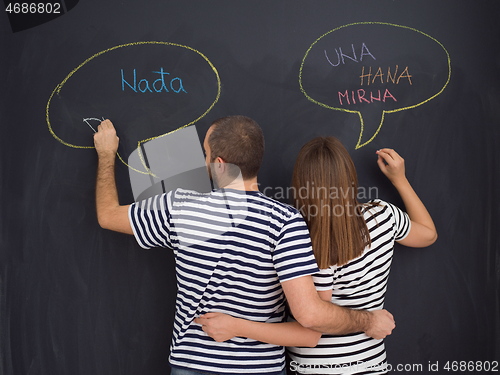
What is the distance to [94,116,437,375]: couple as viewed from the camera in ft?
4.28

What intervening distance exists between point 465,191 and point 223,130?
3.16 feet

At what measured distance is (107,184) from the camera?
1.60 meters

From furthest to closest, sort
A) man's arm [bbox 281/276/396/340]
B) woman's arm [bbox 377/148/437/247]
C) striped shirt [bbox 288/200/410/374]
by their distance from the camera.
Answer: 1. woman's arm [bbox 377/148/437/247]
2. striped shirt [bbox 288/200/410/374]
3. man's arm [bbox 281/276/396/340]

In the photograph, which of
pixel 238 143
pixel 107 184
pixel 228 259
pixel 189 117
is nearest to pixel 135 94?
pixel 189 117

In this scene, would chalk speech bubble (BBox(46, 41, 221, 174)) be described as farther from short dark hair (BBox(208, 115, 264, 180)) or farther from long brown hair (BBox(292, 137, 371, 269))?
long brown hair (BBox(292, 137, 371, 269))

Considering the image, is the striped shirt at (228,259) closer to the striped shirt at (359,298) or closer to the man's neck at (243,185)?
the man's neck at (243,185)

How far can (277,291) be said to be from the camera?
1.40m

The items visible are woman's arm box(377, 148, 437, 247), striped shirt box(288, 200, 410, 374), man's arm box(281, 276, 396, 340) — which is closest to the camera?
man's arm box(281, 276, 396, 340)

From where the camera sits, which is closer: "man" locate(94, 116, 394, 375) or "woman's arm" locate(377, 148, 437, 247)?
"man" locate(94, 116, 394, 375)

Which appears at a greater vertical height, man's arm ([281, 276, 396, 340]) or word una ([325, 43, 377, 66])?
word una ([325, 43, 377, 66])

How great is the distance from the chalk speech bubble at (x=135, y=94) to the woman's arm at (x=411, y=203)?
642 mm

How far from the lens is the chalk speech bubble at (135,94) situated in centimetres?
167

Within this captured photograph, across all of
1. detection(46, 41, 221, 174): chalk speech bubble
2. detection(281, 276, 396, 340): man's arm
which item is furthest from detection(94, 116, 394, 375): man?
detection(46, 41, 221, 174): chalk speech bubble

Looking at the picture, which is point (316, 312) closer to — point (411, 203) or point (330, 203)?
point (330, 203)
